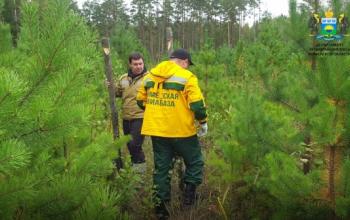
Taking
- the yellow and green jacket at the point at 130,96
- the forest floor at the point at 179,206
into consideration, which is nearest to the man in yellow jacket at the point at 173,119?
the forest floor at the point at 179,206

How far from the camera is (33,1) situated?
6.12ft

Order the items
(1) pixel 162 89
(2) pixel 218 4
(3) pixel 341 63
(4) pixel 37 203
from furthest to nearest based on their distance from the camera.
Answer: (2) pixel 218 4, (1) pixel 162 89, (3) pixel 341 63, (4) pixel 37 203

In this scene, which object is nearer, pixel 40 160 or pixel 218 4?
pixel 40 160

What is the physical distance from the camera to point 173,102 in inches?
161

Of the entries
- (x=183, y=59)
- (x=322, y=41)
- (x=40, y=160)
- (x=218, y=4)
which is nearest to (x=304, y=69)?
(x=322, y=41)

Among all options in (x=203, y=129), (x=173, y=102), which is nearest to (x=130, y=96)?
(x=173, y=102)

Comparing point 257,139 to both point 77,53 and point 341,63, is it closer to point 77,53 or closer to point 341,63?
point 341,63

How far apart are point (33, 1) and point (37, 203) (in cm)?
111

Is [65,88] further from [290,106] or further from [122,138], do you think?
[290,106]

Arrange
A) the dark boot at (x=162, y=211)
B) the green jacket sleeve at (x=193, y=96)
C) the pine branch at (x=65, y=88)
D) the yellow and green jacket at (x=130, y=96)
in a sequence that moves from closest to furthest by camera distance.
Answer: the pine branch at (x=65, y=88) → the green jacket sleeve at (x=193, y=96) → the dark boot at (x=162, y=211) → the yellow and green jacket at (x=130, y=96)

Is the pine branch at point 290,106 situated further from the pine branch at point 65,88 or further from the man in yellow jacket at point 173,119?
the pine branch at point 65,88

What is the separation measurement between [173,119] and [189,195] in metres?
0.86

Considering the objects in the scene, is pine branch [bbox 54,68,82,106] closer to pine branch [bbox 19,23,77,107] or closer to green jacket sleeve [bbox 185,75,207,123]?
pine branch [bbox 19,23,77,107]

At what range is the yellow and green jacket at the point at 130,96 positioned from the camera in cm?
536
